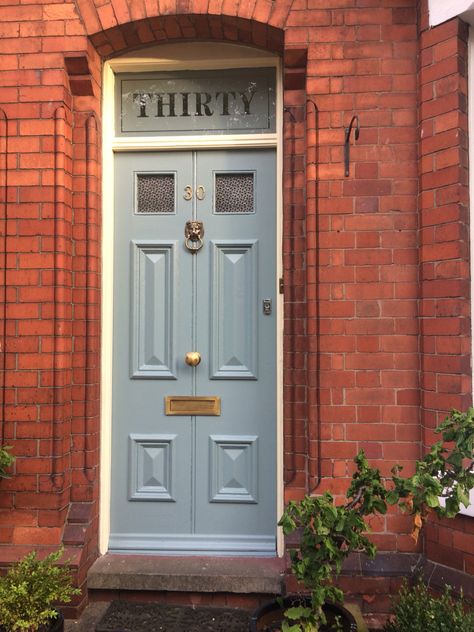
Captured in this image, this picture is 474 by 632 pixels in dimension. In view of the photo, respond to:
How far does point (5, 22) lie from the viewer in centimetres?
356

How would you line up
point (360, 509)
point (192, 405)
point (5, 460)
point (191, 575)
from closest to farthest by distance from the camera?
point (360, 509)
point (5, 460)
point (191, 575)
point (192, 405)

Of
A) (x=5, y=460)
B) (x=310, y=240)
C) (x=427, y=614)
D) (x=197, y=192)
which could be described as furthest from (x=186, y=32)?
(x=427, y=614)

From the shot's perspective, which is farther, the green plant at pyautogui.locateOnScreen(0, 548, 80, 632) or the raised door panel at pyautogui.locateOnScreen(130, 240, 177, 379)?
the raised door panel at pyautogui.locateOnScreen(130, 240, 177, 379)

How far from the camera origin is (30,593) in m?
2.84

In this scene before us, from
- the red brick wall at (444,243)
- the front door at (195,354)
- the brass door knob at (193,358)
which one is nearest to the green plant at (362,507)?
the red brick wall at (444,243)

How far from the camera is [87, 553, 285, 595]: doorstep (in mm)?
3348

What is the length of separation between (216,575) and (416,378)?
1.69 meters

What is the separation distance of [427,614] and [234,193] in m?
2.69

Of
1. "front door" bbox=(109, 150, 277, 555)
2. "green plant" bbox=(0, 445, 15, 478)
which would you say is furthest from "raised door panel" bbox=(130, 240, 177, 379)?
"green plant" bbox=(0, 445, 15, 478)

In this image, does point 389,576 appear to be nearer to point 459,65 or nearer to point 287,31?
point 459,65

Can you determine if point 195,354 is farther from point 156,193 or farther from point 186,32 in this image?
point 186,32

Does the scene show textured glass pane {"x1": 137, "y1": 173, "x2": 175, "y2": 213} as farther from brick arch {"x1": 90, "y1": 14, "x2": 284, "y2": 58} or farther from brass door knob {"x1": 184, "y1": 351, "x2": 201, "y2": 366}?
brass door knob {"x1": 184, "y1": 351, "x2": 201, "y2": 366}

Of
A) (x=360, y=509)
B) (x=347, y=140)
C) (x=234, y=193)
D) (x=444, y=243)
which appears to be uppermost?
(x=347, y=140)

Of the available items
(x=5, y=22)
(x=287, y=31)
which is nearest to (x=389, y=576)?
(x=287, y=31)
